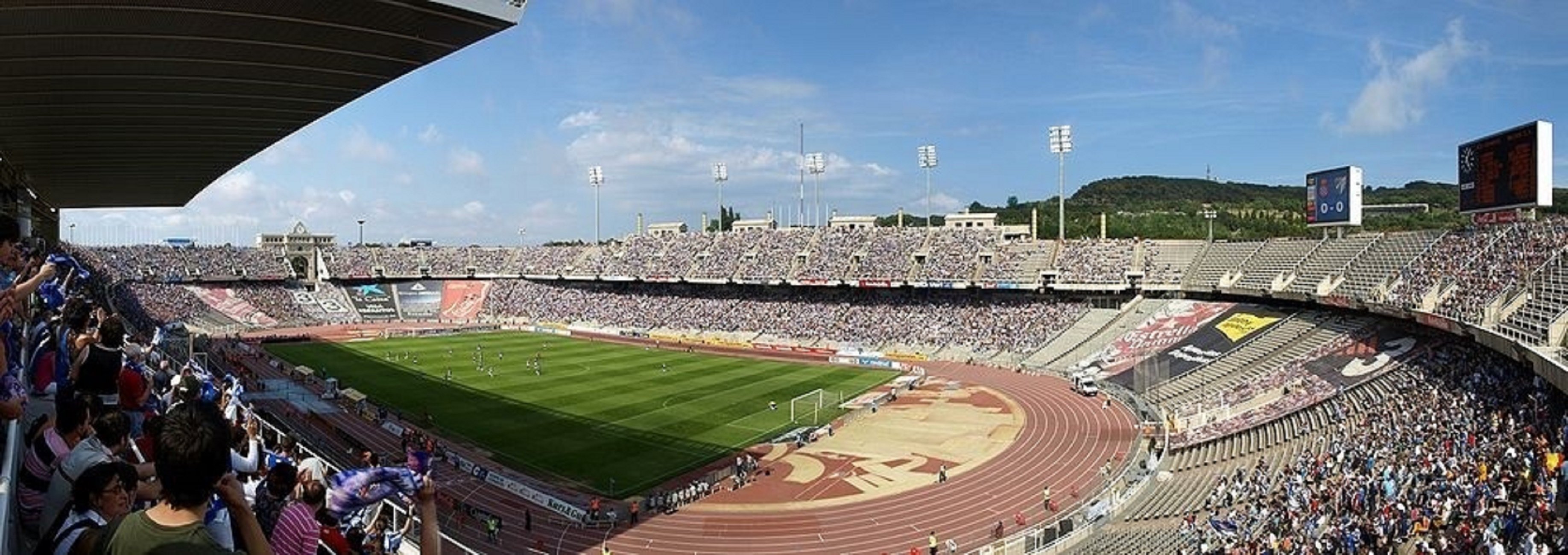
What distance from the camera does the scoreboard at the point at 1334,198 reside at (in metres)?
40.4

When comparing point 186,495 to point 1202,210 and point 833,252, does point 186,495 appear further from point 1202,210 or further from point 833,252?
point 1202,210

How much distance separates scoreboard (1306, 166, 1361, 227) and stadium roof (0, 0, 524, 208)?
132ft

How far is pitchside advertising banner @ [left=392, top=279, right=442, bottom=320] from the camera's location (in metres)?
81.8

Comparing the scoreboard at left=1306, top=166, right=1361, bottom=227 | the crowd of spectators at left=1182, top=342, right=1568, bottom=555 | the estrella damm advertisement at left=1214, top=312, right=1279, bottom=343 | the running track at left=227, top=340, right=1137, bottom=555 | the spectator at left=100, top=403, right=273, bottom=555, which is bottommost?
the running track at left=227, top=340, right=1137, bottom=555

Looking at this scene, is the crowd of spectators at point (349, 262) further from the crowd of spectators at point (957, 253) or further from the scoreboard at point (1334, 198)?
the scoreboard at point (1334, 198)

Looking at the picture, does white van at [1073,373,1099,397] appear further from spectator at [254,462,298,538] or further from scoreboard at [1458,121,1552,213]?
spectator at [254,462,298,538]

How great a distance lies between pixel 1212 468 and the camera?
83.5 feet

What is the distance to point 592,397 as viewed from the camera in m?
40.0

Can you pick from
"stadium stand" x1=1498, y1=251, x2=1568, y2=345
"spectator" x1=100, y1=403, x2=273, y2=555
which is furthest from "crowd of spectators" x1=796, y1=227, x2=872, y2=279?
"spectator" x1=100, y1=403, x2=273, y2=555

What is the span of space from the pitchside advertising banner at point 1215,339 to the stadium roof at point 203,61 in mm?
33494

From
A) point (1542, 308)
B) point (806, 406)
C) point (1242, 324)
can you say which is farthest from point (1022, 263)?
point (1542, 308)

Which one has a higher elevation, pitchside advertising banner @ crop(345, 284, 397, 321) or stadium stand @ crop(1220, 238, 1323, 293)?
stadium stand @ crop(1220, 238, 1323, 293)

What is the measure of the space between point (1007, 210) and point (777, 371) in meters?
83.4

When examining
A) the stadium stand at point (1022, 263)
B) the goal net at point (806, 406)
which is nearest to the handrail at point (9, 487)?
the goal net at point (806, 406)
